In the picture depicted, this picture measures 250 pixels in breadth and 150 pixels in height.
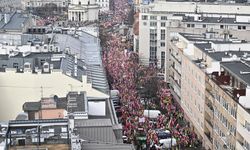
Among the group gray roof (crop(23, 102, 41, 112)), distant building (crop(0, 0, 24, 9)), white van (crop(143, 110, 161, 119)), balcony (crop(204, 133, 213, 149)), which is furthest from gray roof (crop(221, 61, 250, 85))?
distant building (crop(0, 0, 24, 9))

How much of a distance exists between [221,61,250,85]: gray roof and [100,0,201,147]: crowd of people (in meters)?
7.45

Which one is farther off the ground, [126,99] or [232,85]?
[232,85]

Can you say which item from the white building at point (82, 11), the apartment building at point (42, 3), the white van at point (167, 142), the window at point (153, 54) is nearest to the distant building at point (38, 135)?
the white van at point (167, 142)

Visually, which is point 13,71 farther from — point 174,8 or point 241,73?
point 174,8

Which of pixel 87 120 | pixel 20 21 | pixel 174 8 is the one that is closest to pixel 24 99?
pixel 87 120

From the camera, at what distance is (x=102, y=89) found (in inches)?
1817

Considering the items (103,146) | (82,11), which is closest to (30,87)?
(103,146)

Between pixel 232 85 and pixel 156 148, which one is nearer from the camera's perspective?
pixel 232 85

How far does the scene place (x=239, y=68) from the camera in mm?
46688

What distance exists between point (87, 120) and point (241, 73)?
1399 cm

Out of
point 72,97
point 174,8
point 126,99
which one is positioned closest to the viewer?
point 72,97

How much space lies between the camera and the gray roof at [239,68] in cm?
4328

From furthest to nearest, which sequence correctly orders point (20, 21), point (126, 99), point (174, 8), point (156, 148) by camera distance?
point (174, 8) → point (20, 21) → point (126, 99) → point (156, 148)

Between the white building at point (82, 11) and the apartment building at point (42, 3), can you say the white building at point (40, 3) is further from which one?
the white building at point (82, 11)
